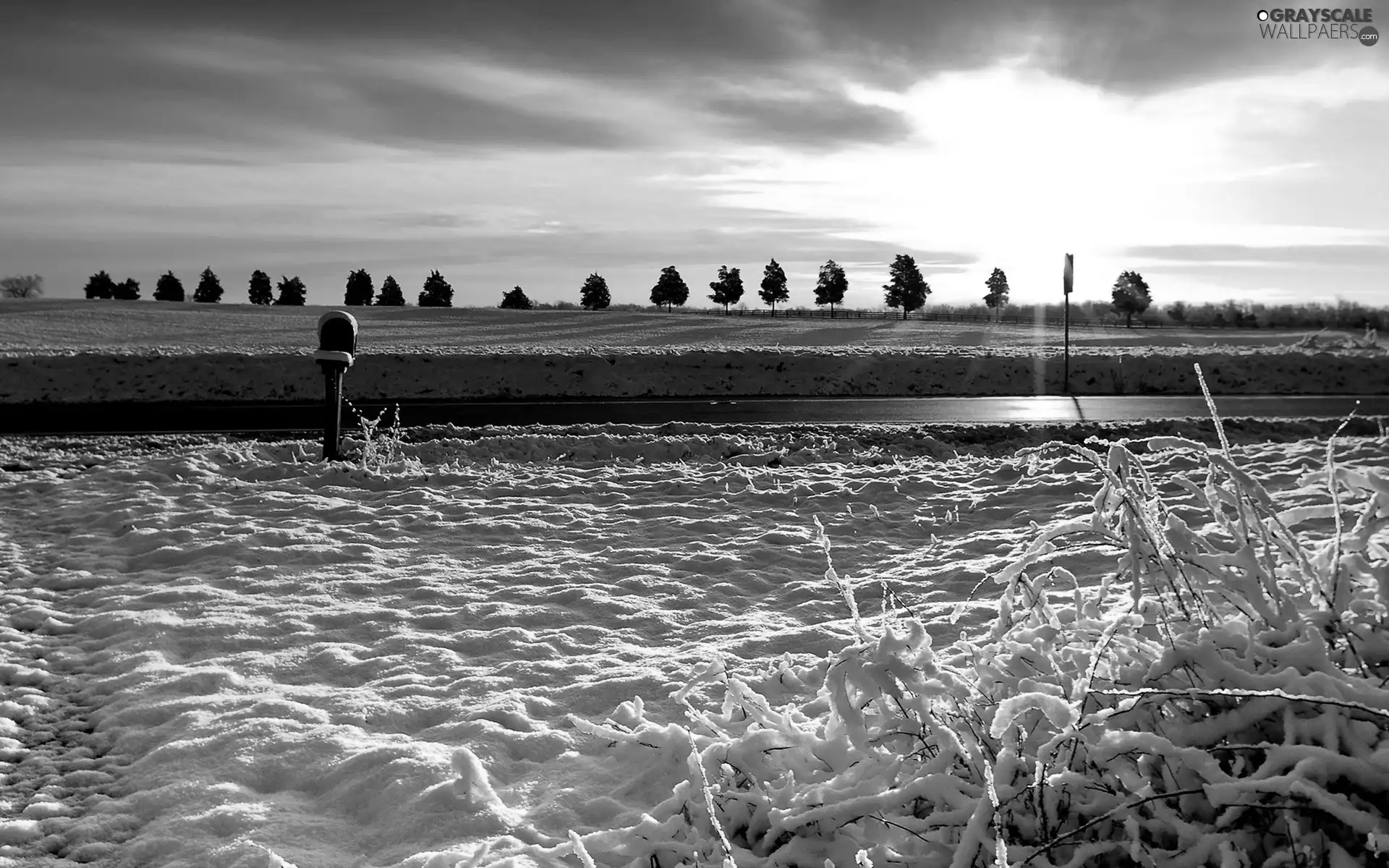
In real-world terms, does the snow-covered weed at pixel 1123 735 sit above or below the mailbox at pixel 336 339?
below

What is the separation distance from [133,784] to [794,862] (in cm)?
242

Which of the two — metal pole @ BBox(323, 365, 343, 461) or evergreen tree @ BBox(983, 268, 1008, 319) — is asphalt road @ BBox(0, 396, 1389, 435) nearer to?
metal pole @ BBox(323, 365, 343, 461)

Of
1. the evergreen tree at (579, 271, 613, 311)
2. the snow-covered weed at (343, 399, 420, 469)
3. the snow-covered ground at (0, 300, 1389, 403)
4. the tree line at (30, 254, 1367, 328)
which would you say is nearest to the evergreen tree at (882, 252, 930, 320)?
the tree line at (30, 254, 1367, 328)

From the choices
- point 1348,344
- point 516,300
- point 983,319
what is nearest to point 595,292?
point 516,300

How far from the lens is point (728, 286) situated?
81.6 m

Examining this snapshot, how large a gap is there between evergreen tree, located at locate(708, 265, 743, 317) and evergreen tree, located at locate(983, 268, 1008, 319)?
1023 inches

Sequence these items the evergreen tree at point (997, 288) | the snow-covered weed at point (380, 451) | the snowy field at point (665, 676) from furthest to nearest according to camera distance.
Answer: the evergreen tree at point (997, 288) → the snow-covered weed at point (380, 451) → the snowy field at point (665, 676)

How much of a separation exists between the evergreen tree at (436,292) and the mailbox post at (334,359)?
208 feet

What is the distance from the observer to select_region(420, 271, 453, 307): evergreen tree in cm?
7000

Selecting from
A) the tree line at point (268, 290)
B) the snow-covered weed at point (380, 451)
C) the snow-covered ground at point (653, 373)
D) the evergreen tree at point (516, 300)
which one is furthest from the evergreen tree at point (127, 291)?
the snow-covered weed at point (380, 451)

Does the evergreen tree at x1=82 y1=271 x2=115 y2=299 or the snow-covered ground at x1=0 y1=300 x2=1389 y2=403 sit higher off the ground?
the evergreen tree at x1=82 y1=271 x2=115 y2=299

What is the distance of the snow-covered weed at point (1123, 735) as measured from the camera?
1.96 m

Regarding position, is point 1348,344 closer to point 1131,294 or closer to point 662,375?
point 662,375

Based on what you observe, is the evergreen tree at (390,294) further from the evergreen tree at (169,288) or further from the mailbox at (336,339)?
the mailbox at (336,339)
